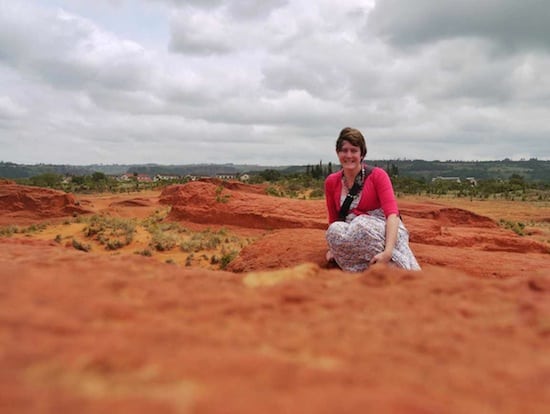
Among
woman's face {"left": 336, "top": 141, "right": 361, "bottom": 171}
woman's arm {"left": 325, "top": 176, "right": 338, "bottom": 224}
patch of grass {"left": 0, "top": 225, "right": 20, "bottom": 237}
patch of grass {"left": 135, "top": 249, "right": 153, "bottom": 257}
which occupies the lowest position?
patch of grass {"left": 135, "top": 249, "right": 153, "bottom": 257}

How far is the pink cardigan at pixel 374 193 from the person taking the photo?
479 centimetres

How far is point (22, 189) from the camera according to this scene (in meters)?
24.0

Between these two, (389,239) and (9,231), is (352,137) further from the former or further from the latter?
(9,231)

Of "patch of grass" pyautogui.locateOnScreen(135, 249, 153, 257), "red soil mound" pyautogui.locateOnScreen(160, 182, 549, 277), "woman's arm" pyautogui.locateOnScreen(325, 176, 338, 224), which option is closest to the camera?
"woman's arm" pyautogui.locateOnScreen(325, 176, 338, 224)

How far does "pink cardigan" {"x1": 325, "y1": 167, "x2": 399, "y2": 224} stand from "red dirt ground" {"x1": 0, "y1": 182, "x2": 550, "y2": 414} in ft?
6.34

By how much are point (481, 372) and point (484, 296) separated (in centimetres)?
95

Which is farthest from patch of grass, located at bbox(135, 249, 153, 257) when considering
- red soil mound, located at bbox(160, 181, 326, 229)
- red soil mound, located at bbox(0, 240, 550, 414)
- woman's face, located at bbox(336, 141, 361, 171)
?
red soil mound, located at bbox(0, 240, 550, 414)

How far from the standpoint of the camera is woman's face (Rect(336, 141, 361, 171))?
189 inches

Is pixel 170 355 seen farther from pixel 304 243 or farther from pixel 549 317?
pixel 304 243

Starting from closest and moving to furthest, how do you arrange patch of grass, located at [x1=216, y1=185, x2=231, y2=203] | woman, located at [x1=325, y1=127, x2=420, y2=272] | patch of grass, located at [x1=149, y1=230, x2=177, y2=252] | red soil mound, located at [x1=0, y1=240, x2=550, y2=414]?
red soil mound, located at [x1=0, y1=240, x2=550, y2=414], woman, located at [x1=325, y1=127, x2=420, y2=272], patch of grass, located at [x1=149, y1=230, x2=177, y2=252], patch of grass, located at [x1=216, y1=185, x2=231, y2=203]

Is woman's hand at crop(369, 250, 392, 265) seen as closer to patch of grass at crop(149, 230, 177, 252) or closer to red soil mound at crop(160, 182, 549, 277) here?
red soil mound at crop(160, 182, 549, 277)

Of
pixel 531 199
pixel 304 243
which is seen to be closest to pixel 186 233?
pixel 304 243

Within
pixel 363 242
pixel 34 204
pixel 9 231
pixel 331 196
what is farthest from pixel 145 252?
pixel 34 204

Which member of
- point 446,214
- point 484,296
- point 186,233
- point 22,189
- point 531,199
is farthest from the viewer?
point 531,199
